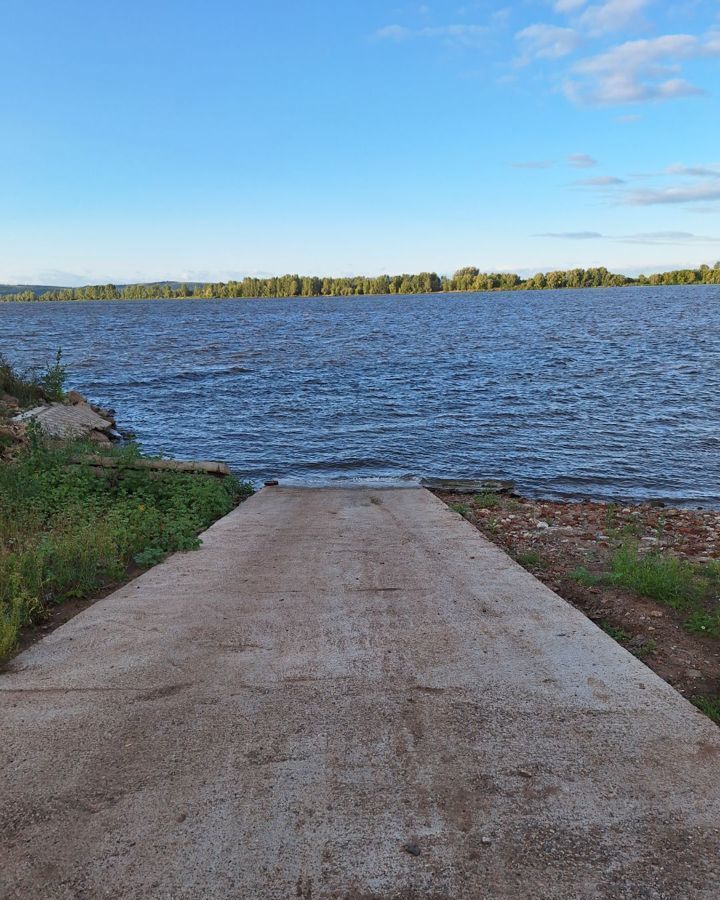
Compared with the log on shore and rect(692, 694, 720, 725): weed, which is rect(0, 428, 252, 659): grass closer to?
the log on shore

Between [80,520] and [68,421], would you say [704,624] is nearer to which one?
[80,520]

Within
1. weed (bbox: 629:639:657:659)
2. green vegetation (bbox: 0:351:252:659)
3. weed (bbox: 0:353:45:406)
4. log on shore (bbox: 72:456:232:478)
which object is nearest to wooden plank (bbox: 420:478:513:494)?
green vegetation (bbox: 0:351:252:659)

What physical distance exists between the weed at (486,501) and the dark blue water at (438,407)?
1957mm

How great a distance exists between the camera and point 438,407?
71.5 feet

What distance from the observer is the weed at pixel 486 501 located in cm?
1051

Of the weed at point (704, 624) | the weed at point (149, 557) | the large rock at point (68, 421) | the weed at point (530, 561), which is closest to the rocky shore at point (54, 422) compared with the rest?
the large rock at point (68, 421)

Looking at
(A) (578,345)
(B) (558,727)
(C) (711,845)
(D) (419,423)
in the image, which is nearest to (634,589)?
(B) (558,727)

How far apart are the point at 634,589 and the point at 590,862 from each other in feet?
12.6

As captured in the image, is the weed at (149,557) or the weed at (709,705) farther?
the weed at (149,557)

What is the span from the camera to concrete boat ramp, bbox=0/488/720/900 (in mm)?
2629

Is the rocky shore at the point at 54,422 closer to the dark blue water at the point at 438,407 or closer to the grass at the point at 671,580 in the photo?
the dark blue water at the point at 438,407

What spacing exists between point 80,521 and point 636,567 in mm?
6388

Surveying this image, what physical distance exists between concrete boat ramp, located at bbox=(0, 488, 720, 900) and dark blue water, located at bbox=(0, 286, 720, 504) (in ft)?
27.5

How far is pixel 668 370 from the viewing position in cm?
2936
